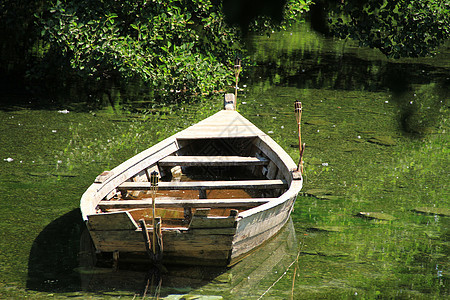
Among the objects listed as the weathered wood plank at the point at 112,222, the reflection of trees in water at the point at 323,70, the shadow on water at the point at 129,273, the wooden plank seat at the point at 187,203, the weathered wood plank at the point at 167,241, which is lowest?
the shadow on water at the point at 129,273

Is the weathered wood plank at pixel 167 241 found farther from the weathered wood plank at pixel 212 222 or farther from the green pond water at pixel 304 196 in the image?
the green pond water at pixel 304 196

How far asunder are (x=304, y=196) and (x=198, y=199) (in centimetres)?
139

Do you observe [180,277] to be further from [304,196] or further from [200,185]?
[304,196]

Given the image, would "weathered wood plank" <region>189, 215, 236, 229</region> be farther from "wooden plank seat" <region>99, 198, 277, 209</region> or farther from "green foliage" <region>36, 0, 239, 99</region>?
"green foliage" <region>36, 0, 239, 99</region>

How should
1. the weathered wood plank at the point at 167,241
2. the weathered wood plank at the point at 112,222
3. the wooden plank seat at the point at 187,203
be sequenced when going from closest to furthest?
1. the weathered wood plank at the point at 112,222
2. the weathered wood plank at the point at 167,241
3. the wooden plank seat at the point at 187,203

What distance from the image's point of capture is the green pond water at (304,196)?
12.2 feet

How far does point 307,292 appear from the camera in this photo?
3.75 metres

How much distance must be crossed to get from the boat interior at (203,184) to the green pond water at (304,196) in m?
0.43

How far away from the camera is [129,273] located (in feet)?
12.8

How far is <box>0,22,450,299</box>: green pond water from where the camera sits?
3730 mm

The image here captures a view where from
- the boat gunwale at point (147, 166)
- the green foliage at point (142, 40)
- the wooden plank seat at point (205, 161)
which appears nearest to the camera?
the boat gunwale at point (147, 166)

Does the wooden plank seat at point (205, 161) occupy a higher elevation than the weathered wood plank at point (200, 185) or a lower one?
higher

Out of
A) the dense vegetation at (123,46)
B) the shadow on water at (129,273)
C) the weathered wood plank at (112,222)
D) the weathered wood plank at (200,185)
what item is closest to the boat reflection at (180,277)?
the shadow on water at (129,273)

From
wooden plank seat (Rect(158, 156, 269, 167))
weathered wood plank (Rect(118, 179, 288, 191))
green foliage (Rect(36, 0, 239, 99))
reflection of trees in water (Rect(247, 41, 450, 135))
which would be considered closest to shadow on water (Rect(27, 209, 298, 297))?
weathered wood plank (Rect(118, 179, 288, 191))
